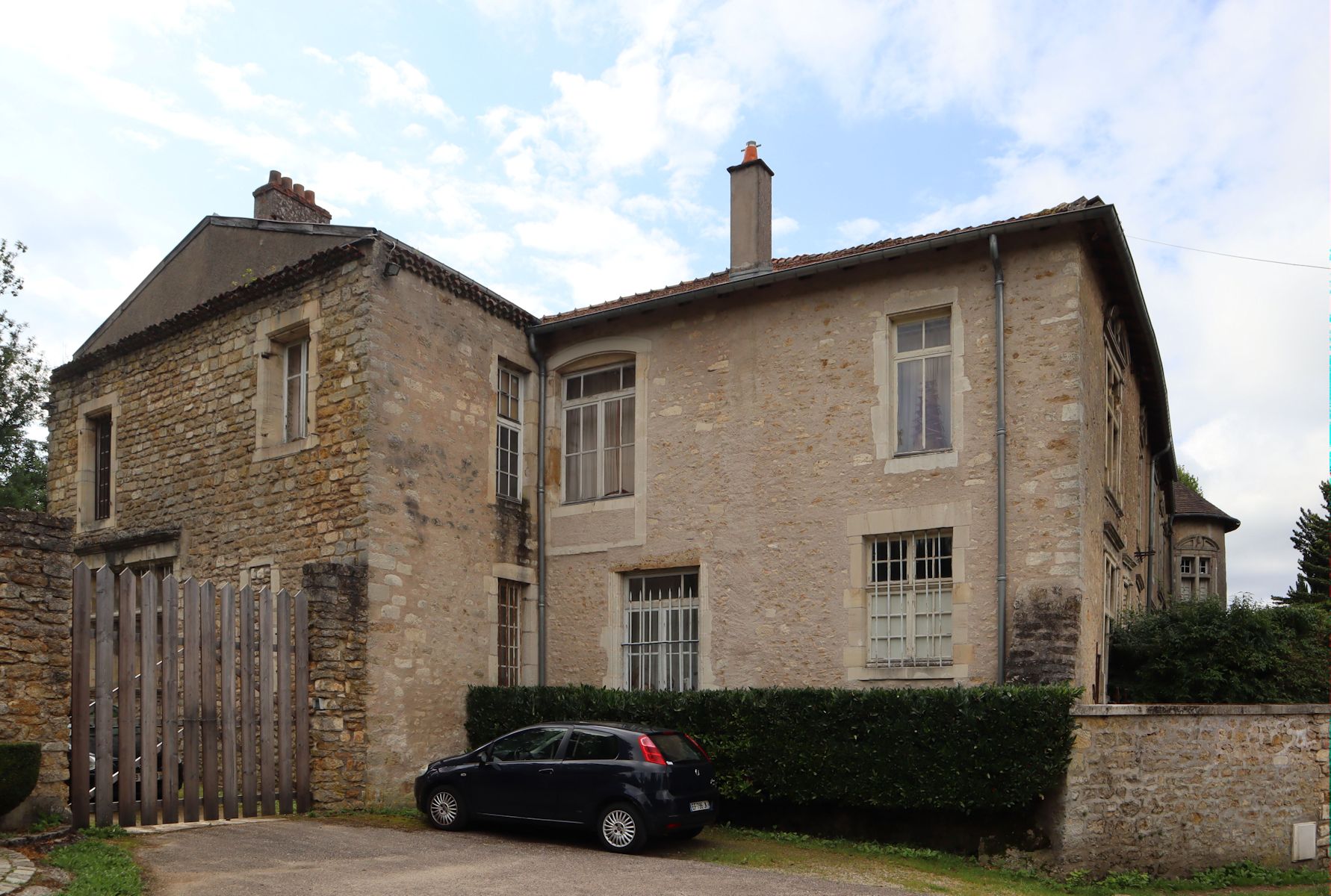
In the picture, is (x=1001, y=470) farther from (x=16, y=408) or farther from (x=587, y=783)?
(x=16, y=408)

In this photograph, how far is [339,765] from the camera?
491 inches

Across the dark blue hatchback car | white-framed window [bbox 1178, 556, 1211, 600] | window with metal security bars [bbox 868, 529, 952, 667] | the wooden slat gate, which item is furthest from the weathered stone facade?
white-framed window [bbox 1178, 556, 1211, 600]

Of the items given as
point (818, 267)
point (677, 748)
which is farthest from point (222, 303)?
point (677, 748)

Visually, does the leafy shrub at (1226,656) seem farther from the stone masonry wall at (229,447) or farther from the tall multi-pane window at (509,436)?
the stone masonry wall at (229,447)

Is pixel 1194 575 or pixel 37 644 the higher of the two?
pixel 1194 575

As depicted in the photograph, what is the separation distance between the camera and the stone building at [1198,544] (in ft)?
89.7

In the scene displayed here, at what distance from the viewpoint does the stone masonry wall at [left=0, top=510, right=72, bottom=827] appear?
31.1ft

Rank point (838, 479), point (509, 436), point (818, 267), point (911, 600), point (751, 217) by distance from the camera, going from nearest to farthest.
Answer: point (911, 600)
point (838, 479)
point (818, 267)
point (751, 217)
point (509, 436)

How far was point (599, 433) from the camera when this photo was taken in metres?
15.7

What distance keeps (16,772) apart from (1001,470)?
9.45 metres

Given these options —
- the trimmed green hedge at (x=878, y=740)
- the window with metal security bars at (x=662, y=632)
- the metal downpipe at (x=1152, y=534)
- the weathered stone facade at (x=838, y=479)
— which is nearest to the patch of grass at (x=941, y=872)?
the trimmed green hedge at (x=878, y=740)

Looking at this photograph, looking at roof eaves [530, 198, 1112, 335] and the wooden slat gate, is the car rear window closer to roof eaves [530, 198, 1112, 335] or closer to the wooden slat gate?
the wooden slat gate

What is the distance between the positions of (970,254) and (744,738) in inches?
231

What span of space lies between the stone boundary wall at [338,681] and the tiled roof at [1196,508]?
20922mm
